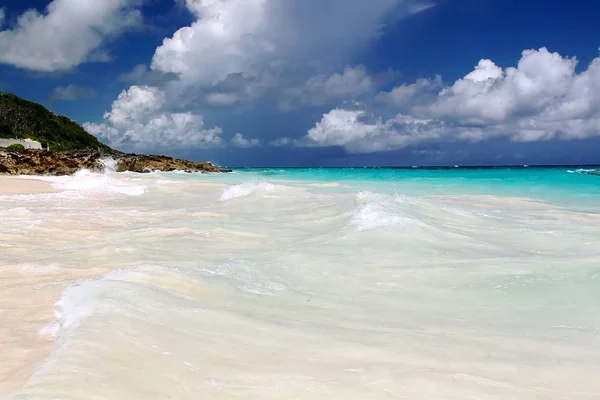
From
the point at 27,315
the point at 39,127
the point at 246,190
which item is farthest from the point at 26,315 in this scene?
the point at 39,127

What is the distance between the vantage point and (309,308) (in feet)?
18.8

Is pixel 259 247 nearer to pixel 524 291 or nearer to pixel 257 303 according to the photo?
pixel 257 303

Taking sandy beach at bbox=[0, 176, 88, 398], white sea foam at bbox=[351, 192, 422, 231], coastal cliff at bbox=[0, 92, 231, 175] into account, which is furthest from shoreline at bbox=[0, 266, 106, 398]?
coastal cliff at bbox=[0, 92, 231, 175]

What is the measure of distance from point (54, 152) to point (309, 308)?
38.7m

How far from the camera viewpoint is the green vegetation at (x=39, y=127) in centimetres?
6272

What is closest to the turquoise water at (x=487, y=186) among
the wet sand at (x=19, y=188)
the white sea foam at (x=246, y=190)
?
the white sea foam at (x=246, y=190)

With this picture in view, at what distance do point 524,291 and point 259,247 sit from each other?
184 inches

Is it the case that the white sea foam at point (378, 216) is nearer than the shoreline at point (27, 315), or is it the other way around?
the shoreline at point (27, 315)

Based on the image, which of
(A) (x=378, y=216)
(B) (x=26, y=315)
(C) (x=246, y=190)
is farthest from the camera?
(C) (x=246, y=190)

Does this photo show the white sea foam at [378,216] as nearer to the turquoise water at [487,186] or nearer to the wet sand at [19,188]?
the turquoise water at [487,186]

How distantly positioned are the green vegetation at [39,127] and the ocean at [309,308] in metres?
58.9

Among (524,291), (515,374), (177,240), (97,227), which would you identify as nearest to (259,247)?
(177,240)

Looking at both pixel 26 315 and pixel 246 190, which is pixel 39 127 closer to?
pixel 246 190

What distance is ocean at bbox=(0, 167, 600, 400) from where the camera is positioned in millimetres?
3449
